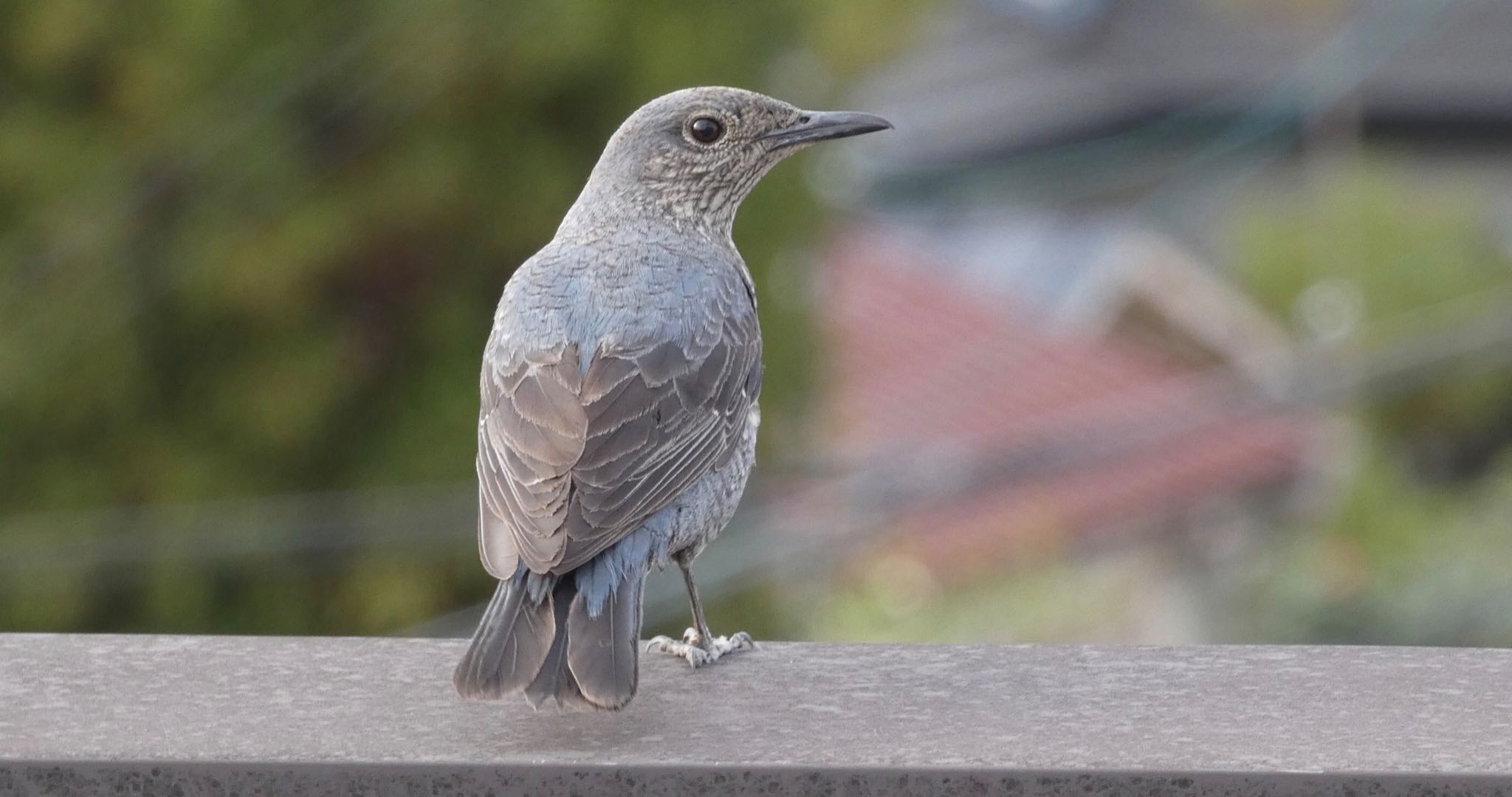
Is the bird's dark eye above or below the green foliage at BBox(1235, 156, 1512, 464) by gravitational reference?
above

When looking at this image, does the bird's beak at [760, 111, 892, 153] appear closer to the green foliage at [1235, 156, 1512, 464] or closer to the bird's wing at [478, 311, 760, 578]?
the bird's wing at [478, 311, 760, 578]

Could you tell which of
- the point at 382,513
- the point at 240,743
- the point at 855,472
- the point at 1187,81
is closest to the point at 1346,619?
the point at 855,472

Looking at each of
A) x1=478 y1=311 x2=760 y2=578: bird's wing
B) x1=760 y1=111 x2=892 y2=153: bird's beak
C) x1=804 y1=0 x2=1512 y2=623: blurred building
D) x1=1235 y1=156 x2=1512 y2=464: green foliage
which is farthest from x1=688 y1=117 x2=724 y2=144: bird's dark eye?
x1=1235 y1=156 x2=1512 y2=464: green foliage

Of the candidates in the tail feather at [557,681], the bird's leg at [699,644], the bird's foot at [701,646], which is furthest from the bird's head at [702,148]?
the tail feather at [557,681]

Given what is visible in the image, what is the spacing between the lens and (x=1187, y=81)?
20391 millimetres

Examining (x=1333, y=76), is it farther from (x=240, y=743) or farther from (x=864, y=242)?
(x=240, y=743)

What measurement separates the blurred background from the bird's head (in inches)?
81.2

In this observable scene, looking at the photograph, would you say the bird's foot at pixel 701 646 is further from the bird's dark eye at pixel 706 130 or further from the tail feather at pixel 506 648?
the bird's dark eye at pixel 706 130

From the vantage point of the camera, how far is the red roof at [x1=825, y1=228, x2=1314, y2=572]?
417 inches

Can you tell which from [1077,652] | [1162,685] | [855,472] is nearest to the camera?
[1162,685]

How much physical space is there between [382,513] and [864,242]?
10800 millimetres

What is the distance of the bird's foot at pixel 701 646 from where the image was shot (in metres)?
3.82

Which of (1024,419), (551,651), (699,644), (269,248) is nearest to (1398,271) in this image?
(1024,419)

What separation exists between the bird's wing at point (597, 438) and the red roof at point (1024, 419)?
4.60 meters
